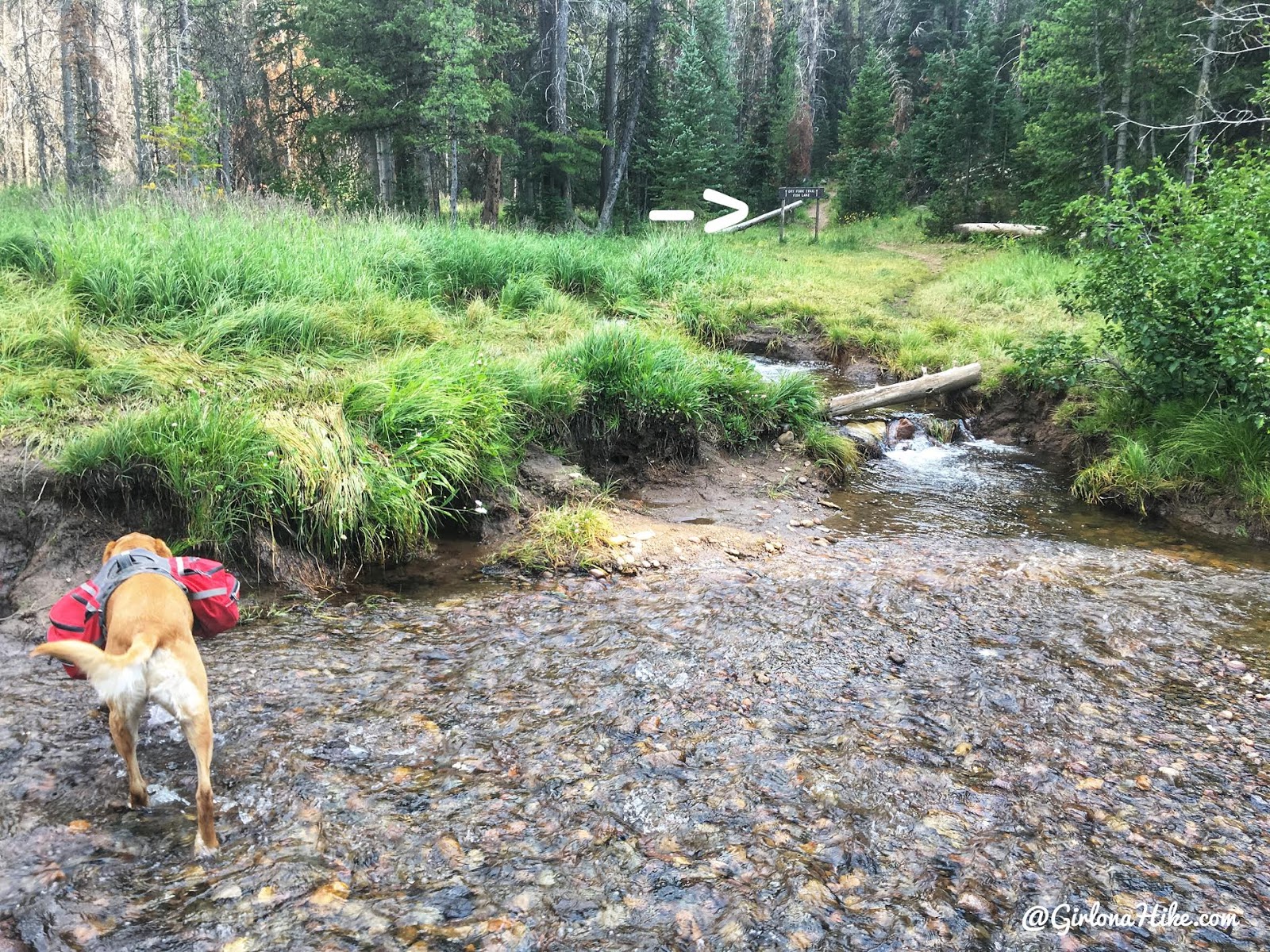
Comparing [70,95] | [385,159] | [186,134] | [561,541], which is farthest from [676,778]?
[385,159]

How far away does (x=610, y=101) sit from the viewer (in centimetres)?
2056

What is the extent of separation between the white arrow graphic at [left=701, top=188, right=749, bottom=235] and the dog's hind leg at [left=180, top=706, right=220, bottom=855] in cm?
1945

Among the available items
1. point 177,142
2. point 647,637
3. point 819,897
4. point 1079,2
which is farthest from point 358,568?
point 1079,2

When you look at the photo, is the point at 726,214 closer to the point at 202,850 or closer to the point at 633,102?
the point at 633,102

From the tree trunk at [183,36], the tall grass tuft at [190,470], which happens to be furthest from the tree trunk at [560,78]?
the tall grass tuft at [190,470]

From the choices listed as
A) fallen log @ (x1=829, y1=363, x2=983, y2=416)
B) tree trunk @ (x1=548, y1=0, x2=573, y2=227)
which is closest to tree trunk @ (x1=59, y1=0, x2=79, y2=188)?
tree trunk @ (x1=548, y1=0, x2=573, y2=227)

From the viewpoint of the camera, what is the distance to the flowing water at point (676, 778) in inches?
89.0

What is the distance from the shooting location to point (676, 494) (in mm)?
6547

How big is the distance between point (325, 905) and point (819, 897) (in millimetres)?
1544

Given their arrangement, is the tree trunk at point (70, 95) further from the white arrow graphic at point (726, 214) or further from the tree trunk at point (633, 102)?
the white arrow graphic at point (726, 214)

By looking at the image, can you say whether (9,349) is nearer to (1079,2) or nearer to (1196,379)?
(1196,379)

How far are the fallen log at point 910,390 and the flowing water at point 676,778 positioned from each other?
436 centimetres

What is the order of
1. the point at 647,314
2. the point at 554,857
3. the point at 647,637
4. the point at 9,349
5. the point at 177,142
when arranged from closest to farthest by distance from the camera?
the point at 554,857 → the point at 647,637 → the point at 9,349 → the point at 647,314 → the point at 177,142

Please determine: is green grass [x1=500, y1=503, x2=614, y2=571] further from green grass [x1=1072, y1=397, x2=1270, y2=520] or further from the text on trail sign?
the text on trail sign
